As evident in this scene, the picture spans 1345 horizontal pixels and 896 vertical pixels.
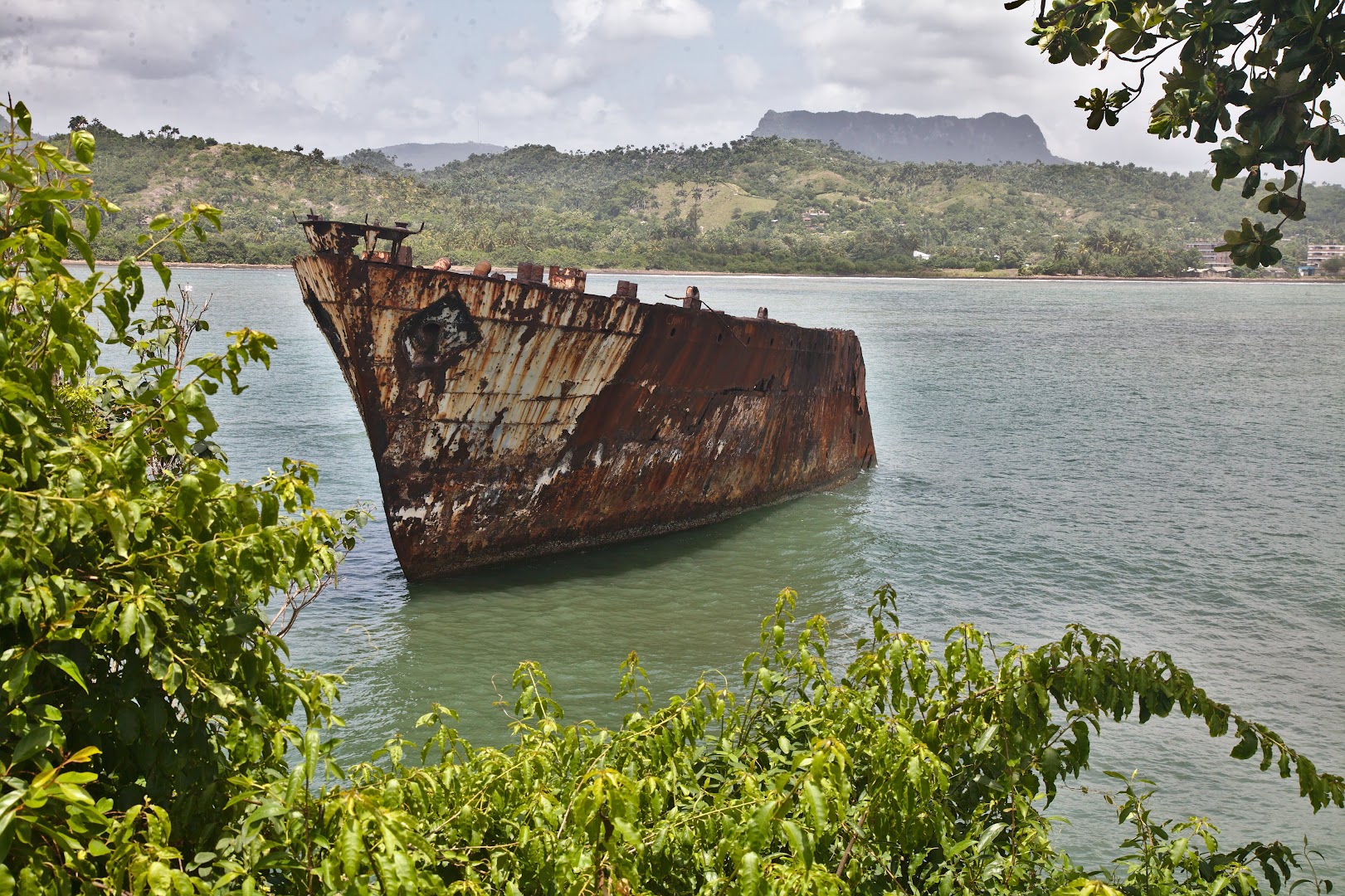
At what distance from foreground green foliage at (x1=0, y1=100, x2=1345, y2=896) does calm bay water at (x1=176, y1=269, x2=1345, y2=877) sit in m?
2.60

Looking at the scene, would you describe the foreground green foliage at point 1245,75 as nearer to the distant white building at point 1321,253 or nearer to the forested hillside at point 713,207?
the forested hillside at point 713,207

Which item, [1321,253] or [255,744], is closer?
[255,744]

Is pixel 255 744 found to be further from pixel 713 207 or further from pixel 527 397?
pixel 713 207

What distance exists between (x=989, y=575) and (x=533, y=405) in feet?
17.4

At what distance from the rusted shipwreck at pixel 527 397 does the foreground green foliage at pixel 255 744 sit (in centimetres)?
550

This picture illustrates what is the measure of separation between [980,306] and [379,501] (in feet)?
202

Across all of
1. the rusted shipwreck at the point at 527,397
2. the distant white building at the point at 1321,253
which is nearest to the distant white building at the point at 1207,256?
the distant white building at the point at 1321,253

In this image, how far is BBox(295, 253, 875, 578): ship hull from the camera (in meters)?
9.20

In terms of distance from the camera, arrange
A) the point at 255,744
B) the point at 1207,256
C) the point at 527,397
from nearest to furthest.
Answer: the point at 255,744
the point at 527,397
the point at 1207,256

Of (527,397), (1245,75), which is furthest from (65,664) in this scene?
(527,397)

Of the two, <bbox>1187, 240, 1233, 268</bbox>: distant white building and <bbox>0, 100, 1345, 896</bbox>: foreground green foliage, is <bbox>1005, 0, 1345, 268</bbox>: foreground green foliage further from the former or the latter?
<bbox>1187, 240, 1233, 268</bbox>: distant white building

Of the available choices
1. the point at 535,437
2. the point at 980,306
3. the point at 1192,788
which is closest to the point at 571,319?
the point at 535,437

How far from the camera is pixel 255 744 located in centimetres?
262

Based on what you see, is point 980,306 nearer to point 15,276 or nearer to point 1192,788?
point 1192,788
